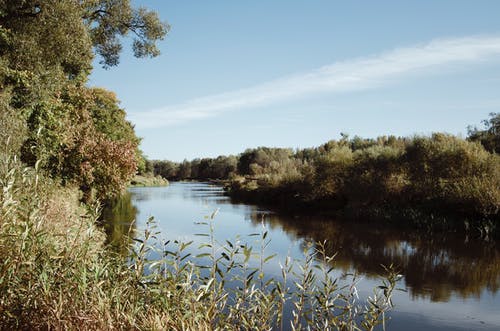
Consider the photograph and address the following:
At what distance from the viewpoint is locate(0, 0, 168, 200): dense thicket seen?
13336mm

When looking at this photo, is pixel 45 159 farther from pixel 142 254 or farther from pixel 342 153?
pixel 342 153

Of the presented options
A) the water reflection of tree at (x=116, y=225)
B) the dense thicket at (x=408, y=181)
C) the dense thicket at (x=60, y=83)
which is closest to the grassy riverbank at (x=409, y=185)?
the dense thicket at (x=408, y=181)

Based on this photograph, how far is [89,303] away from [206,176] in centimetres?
10797

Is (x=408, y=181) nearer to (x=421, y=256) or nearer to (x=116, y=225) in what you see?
(x=421, y=256)

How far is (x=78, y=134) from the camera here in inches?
643

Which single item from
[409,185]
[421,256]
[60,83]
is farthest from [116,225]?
[409,185]

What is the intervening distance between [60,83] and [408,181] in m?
20.1

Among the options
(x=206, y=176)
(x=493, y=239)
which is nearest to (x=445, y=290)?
(x=493, y=239)

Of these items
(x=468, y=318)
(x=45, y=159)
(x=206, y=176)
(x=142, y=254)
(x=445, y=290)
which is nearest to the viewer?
(x=142, y=254)

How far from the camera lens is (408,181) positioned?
2698 centimetres

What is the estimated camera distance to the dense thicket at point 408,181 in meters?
21.9

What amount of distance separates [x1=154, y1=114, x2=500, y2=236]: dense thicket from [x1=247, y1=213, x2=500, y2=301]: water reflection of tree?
2.54 metres

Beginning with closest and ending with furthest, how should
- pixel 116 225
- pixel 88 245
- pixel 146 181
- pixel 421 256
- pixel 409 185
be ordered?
1. pixel 88 245
2. pixel 421 256
3. pixel 116 225
4. pixel 409 185
5. pixel 146 181

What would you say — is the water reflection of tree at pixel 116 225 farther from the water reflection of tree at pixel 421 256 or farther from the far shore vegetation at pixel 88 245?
the water reflection of tree at pixel 421 256
